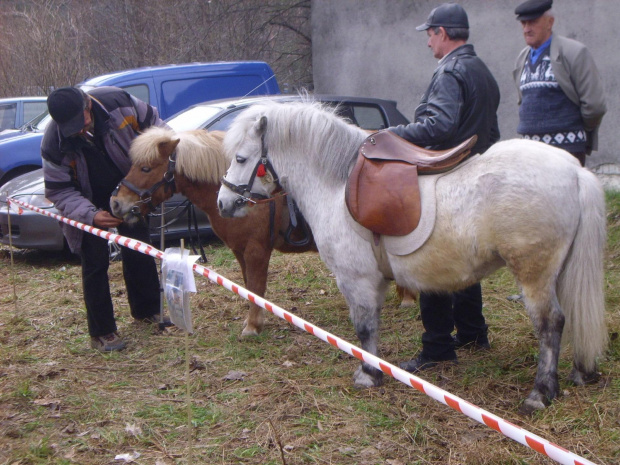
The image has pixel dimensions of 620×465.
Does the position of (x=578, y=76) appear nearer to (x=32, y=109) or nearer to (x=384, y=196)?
(x=384, y=196)

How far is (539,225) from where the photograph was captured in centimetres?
296

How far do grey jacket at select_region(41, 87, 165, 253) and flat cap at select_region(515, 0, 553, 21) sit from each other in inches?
112

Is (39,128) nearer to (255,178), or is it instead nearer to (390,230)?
(255,178)

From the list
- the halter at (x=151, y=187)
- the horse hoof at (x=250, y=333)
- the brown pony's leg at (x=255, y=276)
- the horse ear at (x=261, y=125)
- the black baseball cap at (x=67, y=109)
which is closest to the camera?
the horse ear at (x=261, y=125)

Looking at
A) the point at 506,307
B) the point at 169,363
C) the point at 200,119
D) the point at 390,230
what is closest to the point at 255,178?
the point at 390,230

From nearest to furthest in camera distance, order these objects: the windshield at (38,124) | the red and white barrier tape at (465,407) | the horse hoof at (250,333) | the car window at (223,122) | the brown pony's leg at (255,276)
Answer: the red and white barrier tape at (465,407)
the brown pony's leg at (255,276)
the horse hoof at (250,333)
the car window at (223,122)
the windshield at (38,124)

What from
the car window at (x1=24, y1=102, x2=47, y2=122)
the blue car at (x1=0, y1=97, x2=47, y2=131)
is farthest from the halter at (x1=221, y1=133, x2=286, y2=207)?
the car window at (x1=24, y1=102, x2=47, y2=122)

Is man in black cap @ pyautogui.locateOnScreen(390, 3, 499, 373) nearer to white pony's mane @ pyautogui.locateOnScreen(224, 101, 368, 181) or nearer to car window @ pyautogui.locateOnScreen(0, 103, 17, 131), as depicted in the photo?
white pony's mane @ pyautogui.locateOnScreen(224, 101, 368, 181)

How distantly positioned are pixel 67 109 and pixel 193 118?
2934 millimetres

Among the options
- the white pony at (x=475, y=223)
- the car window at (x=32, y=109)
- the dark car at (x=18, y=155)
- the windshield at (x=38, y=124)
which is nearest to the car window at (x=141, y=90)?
the dark car at (x=18, y=155)

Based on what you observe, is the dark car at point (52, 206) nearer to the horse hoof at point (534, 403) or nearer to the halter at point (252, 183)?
the halter at point (252, 183)

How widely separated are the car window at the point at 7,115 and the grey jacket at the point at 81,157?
7.92 meters

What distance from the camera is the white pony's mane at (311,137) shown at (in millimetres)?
3566

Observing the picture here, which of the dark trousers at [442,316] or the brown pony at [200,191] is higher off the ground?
the brown pony at [200,191]
